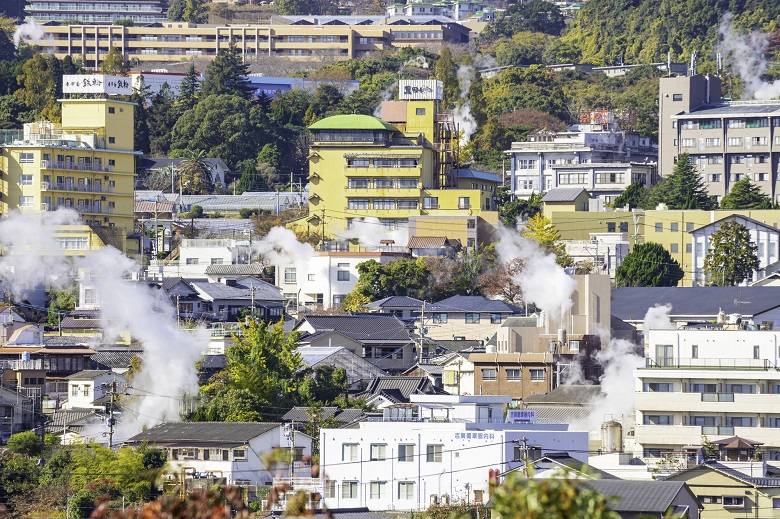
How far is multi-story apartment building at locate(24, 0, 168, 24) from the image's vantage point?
442 ft

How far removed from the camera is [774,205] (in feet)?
264

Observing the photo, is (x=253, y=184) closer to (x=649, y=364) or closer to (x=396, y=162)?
(x=396, y=162)

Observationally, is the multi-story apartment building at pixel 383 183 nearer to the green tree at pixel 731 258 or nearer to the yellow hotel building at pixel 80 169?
the yellow hotel building at pixel 80 169

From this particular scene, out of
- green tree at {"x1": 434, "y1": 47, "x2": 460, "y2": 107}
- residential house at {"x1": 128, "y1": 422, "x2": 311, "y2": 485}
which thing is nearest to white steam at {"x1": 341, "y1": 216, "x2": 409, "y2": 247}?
green tree at {"x1": 434, "y1": 47, "x2": 460, "y2": 107}

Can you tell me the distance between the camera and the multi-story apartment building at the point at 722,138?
3442 inches

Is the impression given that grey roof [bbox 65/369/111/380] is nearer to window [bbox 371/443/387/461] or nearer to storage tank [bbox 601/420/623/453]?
window [bbox 371/443/387/461]

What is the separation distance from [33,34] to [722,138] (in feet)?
187

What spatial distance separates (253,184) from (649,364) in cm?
4656

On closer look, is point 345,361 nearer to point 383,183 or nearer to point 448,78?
point 383,183

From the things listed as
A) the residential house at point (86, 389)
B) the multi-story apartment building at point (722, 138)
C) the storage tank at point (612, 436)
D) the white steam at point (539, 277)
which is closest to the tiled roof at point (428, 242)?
the white steam at point (539, 277)

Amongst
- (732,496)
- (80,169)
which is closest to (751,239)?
(80,169)

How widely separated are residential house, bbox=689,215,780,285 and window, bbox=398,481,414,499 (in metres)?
34.3

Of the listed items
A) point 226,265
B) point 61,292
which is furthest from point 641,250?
point 61,292

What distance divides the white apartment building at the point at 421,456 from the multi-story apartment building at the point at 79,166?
33.8 meters
